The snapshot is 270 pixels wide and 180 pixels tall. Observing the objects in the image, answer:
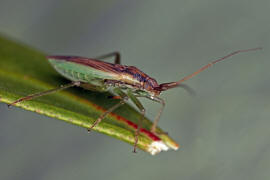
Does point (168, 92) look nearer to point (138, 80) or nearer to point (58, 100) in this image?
point (138, 80)

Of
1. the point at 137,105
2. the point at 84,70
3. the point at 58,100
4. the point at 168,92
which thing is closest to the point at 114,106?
the point at 137,105

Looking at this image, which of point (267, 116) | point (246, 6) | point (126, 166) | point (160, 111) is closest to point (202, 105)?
point (160, 111)

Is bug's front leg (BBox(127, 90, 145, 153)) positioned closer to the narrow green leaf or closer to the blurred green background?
the narrow green leaf

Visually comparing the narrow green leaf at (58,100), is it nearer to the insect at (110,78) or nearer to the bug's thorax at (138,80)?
the insect at (110,78)

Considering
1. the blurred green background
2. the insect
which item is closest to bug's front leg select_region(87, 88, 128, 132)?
the insect

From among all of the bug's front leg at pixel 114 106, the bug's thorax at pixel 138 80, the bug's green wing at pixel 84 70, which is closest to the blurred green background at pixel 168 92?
the bug's thorax at pixel 138 80

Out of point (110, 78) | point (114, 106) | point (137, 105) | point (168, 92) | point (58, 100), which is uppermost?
point (168, 92)
